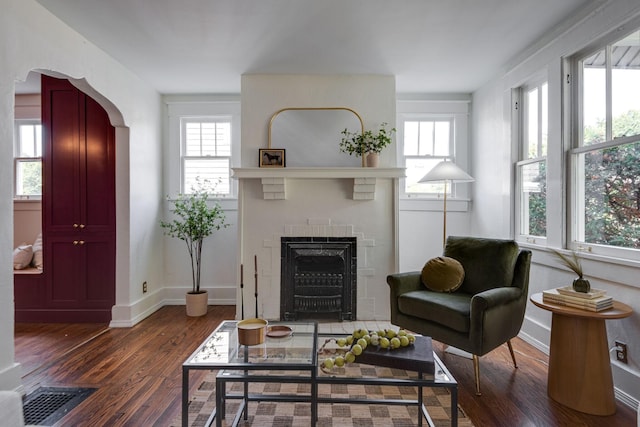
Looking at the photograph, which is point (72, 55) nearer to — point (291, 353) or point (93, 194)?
point (93, 194)

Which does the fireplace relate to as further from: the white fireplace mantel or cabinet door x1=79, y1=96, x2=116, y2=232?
cabinet door x1=79, y1=96, x2=116, y2=232

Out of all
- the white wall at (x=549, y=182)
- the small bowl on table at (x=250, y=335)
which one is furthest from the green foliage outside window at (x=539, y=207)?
the small bowl on table at (x=250, y=335)

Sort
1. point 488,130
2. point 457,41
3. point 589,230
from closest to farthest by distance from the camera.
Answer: point 589,230, point 457,41, point 488,130

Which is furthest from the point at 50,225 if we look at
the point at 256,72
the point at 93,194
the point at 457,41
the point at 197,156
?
the point at 457,41

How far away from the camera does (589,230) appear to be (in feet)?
8.40

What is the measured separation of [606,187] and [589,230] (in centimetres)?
34

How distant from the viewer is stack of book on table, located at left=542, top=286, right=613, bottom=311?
2.03m

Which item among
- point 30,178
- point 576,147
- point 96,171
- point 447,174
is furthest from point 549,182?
point 30,178

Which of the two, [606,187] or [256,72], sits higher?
[256,72]

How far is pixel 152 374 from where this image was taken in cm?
251

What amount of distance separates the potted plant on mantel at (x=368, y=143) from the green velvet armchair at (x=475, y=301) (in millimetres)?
1104

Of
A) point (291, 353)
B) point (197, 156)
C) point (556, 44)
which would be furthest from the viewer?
point (197, 156)

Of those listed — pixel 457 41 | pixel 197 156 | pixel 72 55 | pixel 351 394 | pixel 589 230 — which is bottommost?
pixel 351 394

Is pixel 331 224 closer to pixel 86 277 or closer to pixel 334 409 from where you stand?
pixel 334 409
